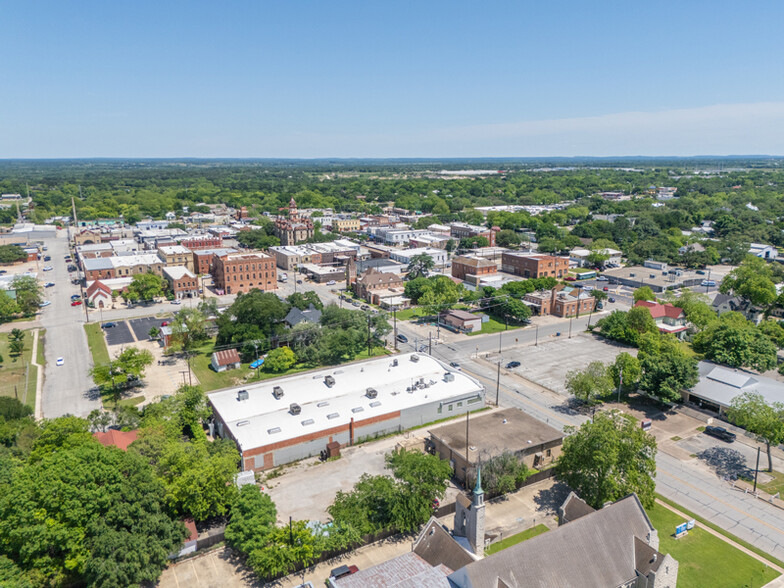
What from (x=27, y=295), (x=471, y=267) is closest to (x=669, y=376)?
(x=471, y=267)

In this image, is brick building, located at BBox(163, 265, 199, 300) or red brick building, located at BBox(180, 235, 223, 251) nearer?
brick building, located at BBox(163, 265, 199, 300)

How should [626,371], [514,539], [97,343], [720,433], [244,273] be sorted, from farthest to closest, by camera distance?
[244,273]
[97,343]
[626,371]
[720,433]
[514,539]

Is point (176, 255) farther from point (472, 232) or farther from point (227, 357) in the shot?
point (472, 232)

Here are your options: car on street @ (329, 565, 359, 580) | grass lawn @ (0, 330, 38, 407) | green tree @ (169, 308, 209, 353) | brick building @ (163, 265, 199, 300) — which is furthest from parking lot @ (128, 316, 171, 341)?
car on street @ (329, 565, 359, 580)

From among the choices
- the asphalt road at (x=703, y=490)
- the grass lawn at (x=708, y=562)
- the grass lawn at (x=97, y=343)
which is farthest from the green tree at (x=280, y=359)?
the grass lawn at (x=708, y=562)

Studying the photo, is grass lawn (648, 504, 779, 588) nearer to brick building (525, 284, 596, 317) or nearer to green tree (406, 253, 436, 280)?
brick building (525, 284, 596, 317)

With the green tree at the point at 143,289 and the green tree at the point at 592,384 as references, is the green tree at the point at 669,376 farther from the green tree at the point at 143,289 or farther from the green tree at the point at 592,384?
the green tree at the point at 143,289
